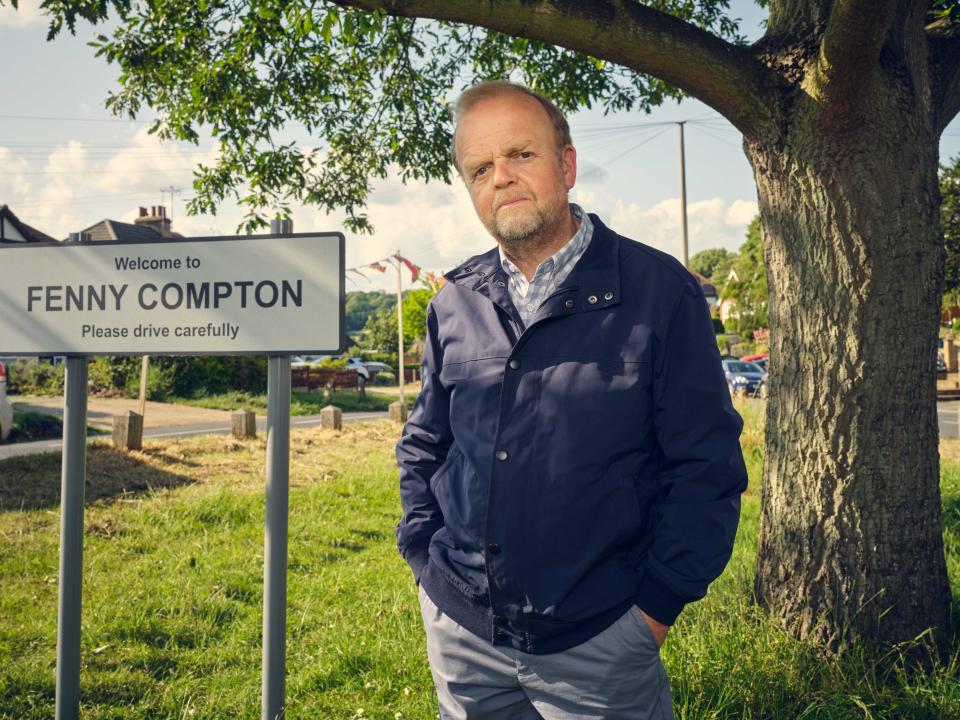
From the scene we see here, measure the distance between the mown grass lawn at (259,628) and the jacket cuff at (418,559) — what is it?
121 centimetres

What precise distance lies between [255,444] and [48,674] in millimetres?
7914

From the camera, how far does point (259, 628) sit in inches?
167

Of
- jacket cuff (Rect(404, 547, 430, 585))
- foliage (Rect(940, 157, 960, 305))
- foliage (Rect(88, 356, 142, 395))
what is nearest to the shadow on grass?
jacket cuff (Rect(404, 547, 430, 585))

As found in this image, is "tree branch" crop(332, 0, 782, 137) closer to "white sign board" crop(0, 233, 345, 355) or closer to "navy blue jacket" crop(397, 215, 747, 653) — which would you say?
"white sign board" crop(0, 233, 345, 355)

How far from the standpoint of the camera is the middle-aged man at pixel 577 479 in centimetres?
175

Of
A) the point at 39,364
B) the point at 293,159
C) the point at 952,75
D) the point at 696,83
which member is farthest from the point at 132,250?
the point at 39,364

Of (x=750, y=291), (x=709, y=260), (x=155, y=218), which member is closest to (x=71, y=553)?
(x=155, y=218)

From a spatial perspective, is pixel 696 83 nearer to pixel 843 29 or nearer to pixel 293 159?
pixel 843 29

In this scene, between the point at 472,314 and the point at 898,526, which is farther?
the point at 898,526

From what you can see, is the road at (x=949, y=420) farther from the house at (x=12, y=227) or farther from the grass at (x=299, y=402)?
the house at (x=12, y=227)

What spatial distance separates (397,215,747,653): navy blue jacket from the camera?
174cm

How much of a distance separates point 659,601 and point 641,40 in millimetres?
2449

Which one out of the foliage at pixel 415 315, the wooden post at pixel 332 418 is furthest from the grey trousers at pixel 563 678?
the foliage at pixel 415 315

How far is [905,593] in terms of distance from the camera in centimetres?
342
